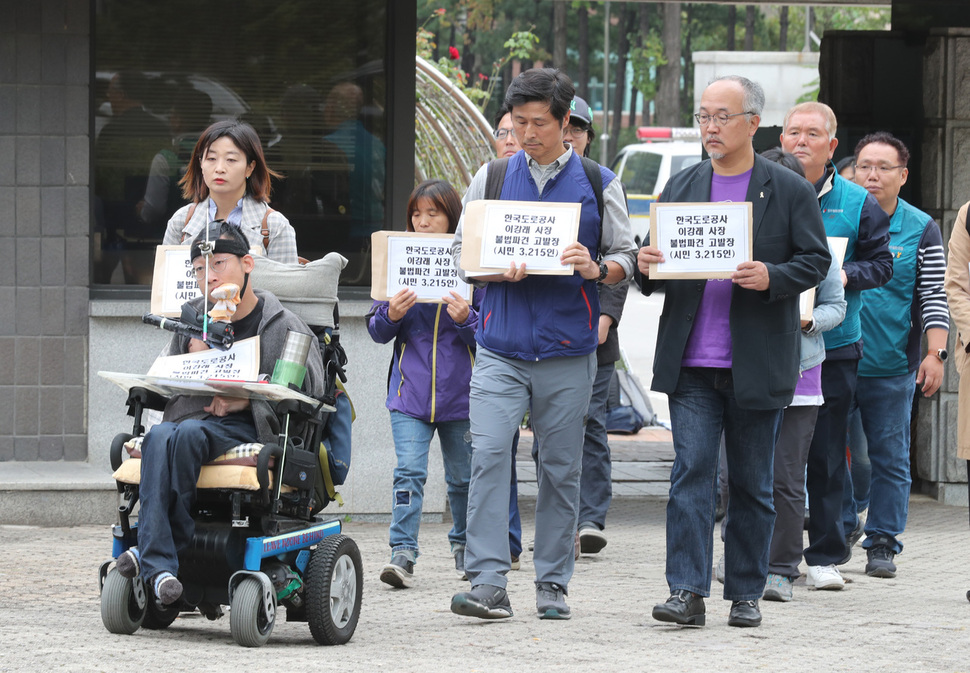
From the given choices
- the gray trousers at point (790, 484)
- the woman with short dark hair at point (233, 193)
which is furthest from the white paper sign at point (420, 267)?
the gray trousers at point (790, 484)

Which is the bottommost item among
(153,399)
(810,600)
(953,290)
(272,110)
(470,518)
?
(810,600)

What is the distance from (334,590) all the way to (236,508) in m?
0.51

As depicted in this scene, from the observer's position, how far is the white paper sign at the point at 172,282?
630 cm

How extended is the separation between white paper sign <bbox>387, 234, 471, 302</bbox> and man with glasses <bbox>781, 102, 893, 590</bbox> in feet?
5.36

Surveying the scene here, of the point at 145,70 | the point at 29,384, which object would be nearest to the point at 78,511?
the point at 29,384

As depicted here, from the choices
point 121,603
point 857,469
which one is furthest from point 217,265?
point 857,469

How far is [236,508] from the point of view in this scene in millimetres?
5594

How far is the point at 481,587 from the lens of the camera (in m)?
6.23

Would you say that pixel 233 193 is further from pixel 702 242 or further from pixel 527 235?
pixel 702 242

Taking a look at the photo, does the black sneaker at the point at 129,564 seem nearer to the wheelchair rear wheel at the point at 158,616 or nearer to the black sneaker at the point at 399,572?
the wheelchair rear wheel at the point at 158,616

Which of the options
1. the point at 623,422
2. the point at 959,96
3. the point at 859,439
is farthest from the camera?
the point at 623,422

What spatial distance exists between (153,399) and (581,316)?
1.65 meters

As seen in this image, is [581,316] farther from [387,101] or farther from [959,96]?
[959,96]

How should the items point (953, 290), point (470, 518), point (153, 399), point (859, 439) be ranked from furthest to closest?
1. point (859, 439)
2. point (953, 290)
3. point (470, 518)
4. point (153, 399)
